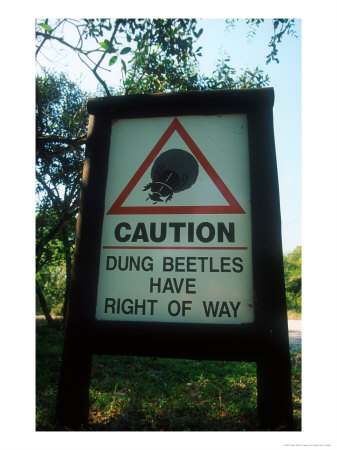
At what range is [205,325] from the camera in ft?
5.48

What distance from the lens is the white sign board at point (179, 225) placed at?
174cm

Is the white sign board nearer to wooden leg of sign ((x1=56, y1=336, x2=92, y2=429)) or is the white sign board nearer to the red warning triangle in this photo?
the red warning triangle

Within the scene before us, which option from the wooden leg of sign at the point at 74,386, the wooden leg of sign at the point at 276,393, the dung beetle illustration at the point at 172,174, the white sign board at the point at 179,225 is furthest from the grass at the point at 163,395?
the dung beetle illustration at the point at 172,174

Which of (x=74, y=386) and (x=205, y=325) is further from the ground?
(x=205, y=325)

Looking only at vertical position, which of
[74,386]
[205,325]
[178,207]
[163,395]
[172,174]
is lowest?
[163,395]

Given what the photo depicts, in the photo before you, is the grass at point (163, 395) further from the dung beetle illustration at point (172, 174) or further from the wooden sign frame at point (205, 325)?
the dung beetle illustration at point (172, 174)

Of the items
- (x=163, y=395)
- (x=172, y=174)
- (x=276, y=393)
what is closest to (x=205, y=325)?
(x=276, y=393)

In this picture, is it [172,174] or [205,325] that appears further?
[172,174]

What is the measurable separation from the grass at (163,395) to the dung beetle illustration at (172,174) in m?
1.40

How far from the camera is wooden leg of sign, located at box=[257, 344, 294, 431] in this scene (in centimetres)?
156

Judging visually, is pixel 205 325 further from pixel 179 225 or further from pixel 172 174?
pixel 172 174

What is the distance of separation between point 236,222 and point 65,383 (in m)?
1.30

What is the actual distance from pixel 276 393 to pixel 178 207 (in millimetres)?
1111

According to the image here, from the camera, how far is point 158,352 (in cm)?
164
